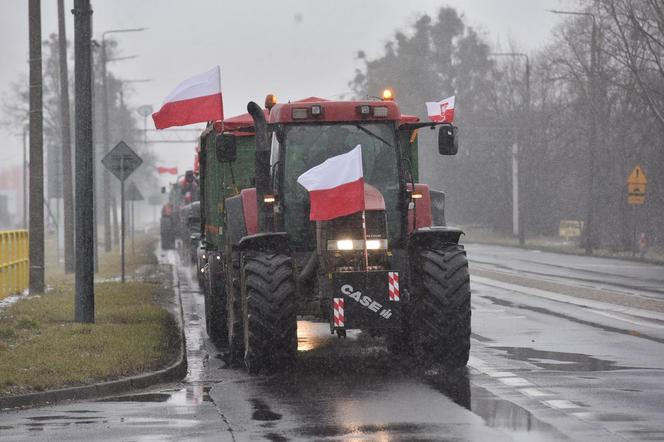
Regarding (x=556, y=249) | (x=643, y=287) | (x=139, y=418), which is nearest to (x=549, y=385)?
(x=139, y=418)

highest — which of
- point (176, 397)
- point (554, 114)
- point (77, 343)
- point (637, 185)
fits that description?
point (554, 114)

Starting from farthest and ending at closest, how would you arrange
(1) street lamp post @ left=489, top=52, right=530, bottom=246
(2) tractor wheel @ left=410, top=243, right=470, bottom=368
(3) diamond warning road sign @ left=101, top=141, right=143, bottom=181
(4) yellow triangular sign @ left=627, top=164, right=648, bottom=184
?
(1) street lamp post @ left=489, top=52, right=530, bottom=246
(4) yellow triangular sign @ left=627, top=164, right=648, bottom=184
(3) diamond warning road sign @ left=101, top=141, right=143, bottom=181
(2) tractor wheel @ left=410, top=243, right=470, bottom=368

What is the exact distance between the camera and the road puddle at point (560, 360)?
49.9 ft

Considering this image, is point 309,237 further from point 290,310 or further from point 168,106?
point 168,106

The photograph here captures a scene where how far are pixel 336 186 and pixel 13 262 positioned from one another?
53.8 feet

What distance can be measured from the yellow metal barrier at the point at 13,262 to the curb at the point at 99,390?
42.9ft

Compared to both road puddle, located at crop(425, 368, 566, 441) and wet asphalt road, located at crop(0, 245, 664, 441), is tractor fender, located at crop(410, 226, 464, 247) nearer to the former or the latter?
wet asphalt road, located at crop(0, 245, 664, 441)

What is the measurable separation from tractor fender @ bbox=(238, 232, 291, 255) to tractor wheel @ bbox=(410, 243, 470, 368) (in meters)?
1.45

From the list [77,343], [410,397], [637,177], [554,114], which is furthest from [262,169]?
[554,114]

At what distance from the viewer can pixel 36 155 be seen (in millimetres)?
27953

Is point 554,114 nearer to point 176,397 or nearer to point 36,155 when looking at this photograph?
point 36,155

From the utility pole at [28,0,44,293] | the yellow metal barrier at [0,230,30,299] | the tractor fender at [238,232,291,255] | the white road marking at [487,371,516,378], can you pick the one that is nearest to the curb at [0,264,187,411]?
the tractor fender at [238,232,291,255]

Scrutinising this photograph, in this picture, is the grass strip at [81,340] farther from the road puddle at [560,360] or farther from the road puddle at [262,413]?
the road puddle at [560,360]

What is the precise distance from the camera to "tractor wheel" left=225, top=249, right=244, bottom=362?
1678 centimetres
